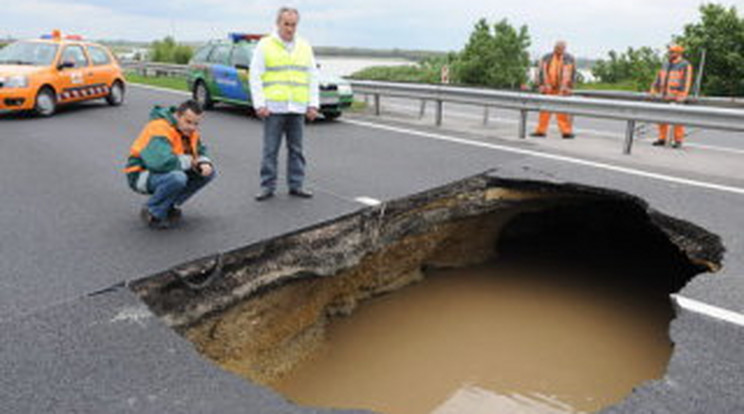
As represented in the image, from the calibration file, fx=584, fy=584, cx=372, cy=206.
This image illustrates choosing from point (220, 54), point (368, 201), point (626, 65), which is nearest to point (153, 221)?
point (368, 201)

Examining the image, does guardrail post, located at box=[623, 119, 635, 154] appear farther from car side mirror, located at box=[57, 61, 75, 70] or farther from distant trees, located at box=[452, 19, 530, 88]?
distant trees, located at box=[452, 19, 530, 88]

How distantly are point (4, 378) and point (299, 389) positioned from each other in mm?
2197

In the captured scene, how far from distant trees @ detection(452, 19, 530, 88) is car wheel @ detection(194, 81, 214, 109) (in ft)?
65.4

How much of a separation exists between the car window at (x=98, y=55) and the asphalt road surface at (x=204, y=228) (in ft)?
6.75

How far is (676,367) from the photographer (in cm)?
302

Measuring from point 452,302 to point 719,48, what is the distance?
20.3 metres

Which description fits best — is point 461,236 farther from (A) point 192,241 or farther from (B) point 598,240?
(A) point 192,241

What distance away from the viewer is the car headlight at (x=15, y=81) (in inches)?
395

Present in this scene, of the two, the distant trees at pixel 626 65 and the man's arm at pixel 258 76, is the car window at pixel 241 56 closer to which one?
the man's arm at pixel 258 76

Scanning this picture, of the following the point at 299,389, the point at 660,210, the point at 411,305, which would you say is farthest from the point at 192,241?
the point at 660,210

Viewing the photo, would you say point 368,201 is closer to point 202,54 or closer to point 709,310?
point 709,310

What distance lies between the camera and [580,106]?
29.6ft

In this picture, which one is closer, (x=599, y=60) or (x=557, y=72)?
(x=557, y=72)

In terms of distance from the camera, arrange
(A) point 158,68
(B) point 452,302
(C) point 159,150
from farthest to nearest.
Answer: (A) point 158,68 → (B) point 452,302 → (C) point 159,150
